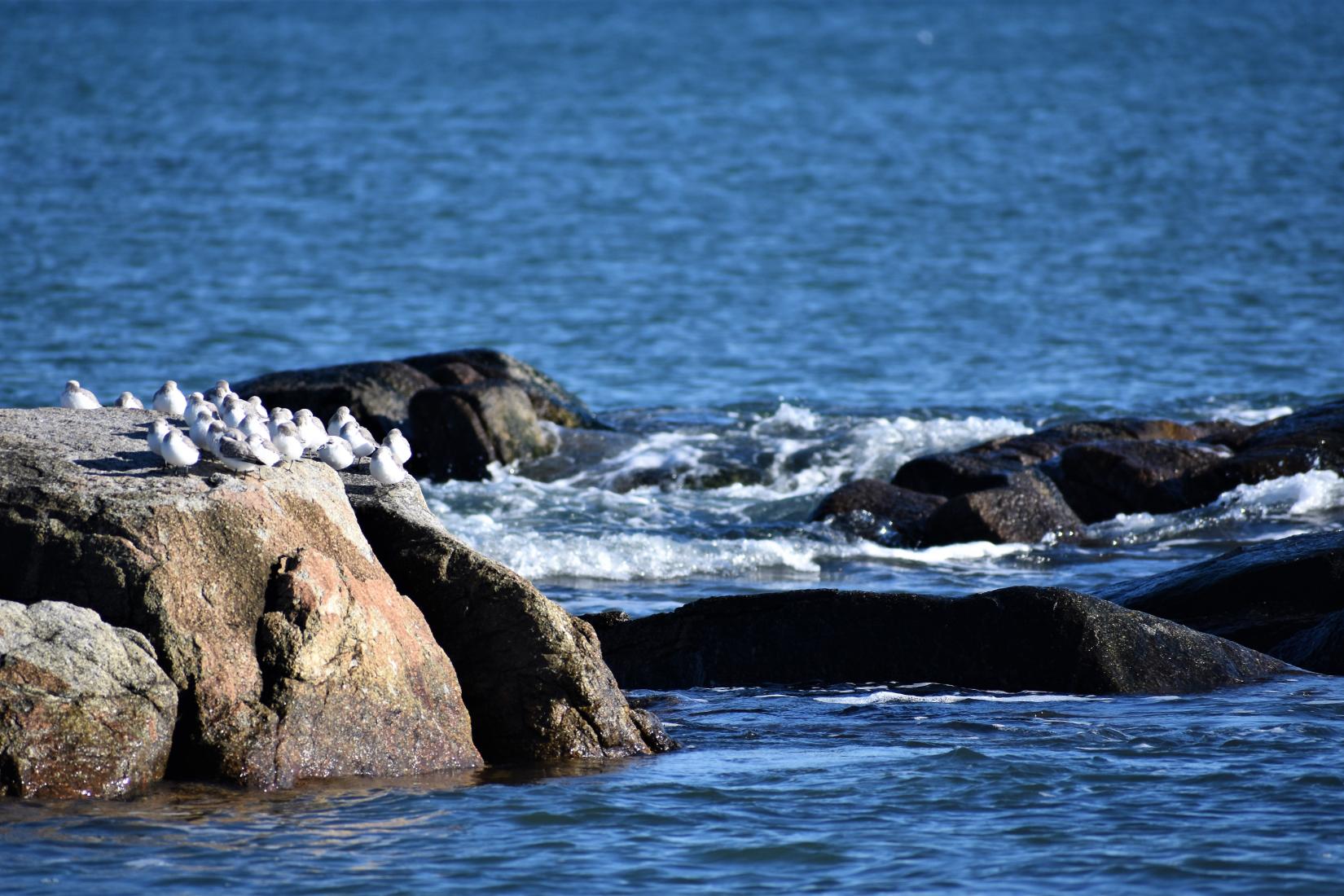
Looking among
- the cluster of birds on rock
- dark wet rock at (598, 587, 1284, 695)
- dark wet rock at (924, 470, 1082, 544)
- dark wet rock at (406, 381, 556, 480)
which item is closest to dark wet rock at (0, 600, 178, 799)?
the cluster of birds on rock

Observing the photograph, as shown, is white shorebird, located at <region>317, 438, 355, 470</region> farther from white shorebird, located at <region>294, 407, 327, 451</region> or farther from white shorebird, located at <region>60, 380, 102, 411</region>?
white shorebird, located at <region>60, 380, 102, 411</region>

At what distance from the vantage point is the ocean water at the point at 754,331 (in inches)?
285

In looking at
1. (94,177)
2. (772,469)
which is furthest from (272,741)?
(94,177)

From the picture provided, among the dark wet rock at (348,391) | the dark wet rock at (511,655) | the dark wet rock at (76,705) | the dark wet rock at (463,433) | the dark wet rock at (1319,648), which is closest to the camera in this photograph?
the dark wet rock at (76,705)

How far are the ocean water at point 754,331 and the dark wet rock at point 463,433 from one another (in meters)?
0.33

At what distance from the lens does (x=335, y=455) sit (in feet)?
29.2

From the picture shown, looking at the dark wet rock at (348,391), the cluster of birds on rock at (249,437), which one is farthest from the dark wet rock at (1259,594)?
the dark wet rock at (348,391)

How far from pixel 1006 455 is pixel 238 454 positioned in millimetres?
11057

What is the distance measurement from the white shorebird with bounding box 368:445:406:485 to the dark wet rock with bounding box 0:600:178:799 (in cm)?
198

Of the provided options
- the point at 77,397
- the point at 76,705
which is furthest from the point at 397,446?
the point at 76,705

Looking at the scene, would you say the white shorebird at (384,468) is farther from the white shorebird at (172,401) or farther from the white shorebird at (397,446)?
the white shorebird at (172,401)

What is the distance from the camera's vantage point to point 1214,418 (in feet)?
69.8

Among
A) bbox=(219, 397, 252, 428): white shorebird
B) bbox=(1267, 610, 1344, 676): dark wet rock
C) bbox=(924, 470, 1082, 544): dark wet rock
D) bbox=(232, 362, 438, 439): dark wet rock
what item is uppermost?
bbox=(232, 362, 438, 439): dark wet rock

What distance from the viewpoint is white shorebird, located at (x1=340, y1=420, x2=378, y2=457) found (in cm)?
967
